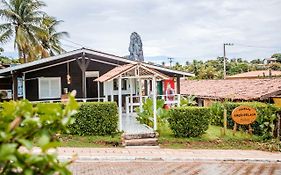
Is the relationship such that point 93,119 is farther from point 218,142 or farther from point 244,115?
point 244,115

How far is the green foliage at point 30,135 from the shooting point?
5.90 ft

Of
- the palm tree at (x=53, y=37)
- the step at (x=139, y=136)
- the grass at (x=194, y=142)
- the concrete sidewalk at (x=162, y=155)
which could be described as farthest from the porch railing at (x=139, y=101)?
the palm tree at (x=53, y=37)

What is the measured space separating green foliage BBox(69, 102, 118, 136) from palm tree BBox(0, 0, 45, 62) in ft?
67.5

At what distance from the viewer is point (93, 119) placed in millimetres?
14977

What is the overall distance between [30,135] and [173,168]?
30.9 ft

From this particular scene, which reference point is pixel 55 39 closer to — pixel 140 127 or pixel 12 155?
pixel 140 127

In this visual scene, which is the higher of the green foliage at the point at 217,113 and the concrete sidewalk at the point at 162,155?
the green foliage at the point at 217,113

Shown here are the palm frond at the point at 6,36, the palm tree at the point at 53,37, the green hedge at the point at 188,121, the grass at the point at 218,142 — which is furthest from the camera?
the palm tree at the point at 53,37

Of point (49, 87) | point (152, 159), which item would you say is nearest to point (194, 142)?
point (152, 159)

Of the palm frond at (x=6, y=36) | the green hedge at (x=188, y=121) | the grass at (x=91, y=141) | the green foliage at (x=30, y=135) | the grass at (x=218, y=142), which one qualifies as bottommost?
the grass at (x=218, y=142)

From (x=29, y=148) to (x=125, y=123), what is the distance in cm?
1552

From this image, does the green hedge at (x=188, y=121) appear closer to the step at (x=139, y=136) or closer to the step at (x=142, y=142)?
the step at (x=139, y=136)

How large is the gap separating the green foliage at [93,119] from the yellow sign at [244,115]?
5194 mm

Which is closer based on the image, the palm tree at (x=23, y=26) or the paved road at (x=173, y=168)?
the paved road at (x=173, y=168)
